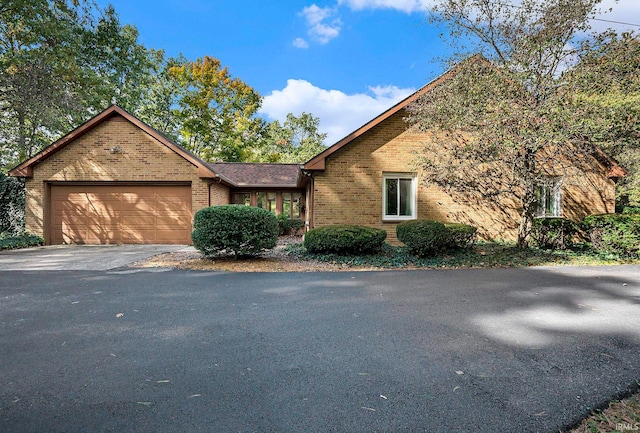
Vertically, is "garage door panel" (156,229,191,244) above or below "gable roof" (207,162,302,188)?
below

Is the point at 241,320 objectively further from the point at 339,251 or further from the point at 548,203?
the point at 548,203

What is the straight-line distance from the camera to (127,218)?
12.8m

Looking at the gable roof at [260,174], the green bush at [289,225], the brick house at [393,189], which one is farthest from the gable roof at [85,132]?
the green bush at [289,225]

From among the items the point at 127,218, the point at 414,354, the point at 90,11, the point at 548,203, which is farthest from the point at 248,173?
the point at 414,354

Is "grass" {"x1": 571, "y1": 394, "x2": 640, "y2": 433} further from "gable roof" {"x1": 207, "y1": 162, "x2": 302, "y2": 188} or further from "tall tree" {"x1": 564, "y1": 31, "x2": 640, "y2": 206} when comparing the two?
"gable roof" {"x1": 207, "y1": 162, "x2": 302, "y2": 188}

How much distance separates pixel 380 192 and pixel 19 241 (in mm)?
13443

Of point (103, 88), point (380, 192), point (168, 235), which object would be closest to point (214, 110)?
point (103, 88)

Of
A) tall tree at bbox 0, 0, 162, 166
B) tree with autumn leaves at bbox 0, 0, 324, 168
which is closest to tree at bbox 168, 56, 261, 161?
tree with autumn leaves at bbox 0, 0, 324, 168

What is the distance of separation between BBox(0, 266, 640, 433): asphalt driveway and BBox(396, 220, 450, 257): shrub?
9.39 feet

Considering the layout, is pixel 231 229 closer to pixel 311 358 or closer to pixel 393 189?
pixel 311 358

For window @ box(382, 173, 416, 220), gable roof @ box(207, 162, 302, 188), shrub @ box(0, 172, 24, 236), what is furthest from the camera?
gable roof @ box(207, 162, 302, 188)

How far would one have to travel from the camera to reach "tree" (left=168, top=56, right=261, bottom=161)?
88.4 feet

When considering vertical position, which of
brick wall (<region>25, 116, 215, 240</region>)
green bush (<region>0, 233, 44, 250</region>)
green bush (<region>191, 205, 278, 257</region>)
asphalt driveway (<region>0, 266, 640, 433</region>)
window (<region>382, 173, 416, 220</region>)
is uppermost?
brick wall (<region>25, 116, 215, 240</region>)

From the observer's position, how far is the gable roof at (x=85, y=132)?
486 inches
